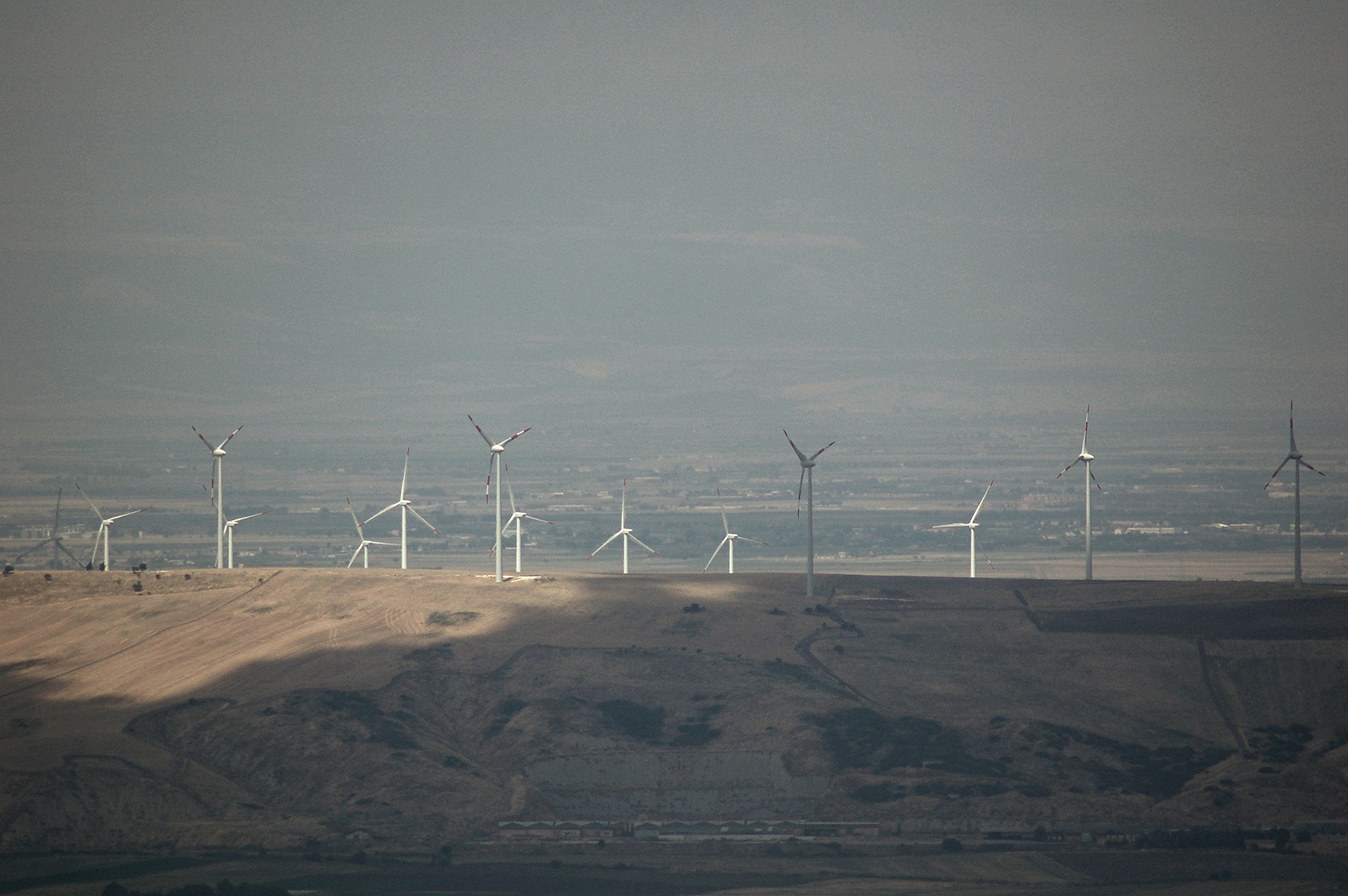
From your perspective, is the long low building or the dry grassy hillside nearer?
the long low building

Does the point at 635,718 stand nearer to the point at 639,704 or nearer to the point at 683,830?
the point at 639,704

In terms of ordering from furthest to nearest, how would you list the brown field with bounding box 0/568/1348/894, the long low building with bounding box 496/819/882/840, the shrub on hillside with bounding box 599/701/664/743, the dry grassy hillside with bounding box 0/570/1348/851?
the shrub on hillside with bounding box 599/701/664/743 < the dry grassy hillside with bounding box 0/570/1348/851 < the brown field with bounding box 0/568/1348/894 < the long low building with bounding box 496/819/882/840

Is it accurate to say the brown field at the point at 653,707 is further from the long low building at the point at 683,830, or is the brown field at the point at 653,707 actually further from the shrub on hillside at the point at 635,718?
the long low building at the point at 683,830

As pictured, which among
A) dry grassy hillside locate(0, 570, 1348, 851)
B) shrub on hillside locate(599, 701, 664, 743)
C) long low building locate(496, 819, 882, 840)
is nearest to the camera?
long low building locate(496, 819, 882, 840)

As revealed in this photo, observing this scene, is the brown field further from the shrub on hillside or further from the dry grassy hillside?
the shrub on hillside

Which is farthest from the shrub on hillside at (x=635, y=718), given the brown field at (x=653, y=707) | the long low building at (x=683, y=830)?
the long low building at (x=683, y=830)

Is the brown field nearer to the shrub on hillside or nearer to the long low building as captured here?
the shrub on hillside

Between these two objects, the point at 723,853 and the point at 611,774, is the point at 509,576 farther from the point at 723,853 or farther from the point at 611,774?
the point at 723,853

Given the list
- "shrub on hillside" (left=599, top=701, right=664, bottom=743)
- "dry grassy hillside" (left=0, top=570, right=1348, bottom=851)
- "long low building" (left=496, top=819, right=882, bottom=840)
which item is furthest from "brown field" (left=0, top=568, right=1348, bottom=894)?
"long low building" (left=496, top=819, right=882, bottom=840)

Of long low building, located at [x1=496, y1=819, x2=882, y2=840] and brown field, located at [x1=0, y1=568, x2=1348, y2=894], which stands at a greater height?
brown field, located at [x1=0, y1=568, x2=1348, y2=894]
